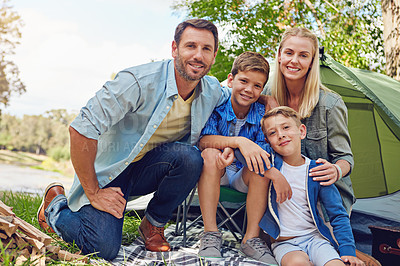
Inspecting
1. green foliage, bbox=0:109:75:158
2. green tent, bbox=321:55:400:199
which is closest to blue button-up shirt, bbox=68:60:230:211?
green tent, bbox=321:55:400:199

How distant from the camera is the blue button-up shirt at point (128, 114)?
5.60 ft

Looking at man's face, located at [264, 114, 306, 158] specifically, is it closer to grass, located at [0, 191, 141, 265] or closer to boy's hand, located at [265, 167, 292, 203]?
boy's hand, located at [265, 167, 292, 203]

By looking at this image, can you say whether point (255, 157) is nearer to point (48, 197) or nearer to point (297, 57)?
point (297, 57)

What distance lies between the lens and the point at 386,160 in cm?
307

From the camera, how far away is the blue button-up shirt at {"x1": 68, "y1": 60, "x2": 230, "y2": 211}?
5.60 ft

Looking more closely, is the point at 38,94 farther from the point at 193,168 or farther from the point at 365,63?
the point at 193,168

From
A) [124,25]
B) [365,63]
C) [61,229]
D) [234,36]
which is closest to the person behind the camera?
[61,229]

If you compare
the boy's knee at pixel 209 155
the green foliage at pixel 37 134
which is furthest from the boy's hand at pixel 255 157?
the green foliage at pixel 37 134

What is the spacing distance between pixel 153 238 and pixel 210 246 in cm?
34

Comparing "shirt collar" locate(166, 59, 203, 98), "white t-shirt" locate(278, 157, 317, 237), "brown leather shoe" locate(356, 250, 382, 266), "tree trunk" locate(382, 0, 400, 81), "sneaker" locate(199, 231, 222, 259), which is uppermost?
"tree trunk" locate(382, 0, 400, 81)

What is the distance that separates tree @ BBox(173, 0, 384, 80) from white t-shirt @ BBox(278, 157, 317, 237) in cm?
379

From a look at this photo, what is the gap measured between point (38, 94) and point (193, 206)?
628cm

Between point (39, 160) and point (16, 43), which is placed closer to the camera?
point (16, 43)

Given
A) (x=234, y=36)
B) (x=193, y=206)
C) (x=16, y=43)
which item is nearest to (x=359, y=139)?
(x=193, y=206)
